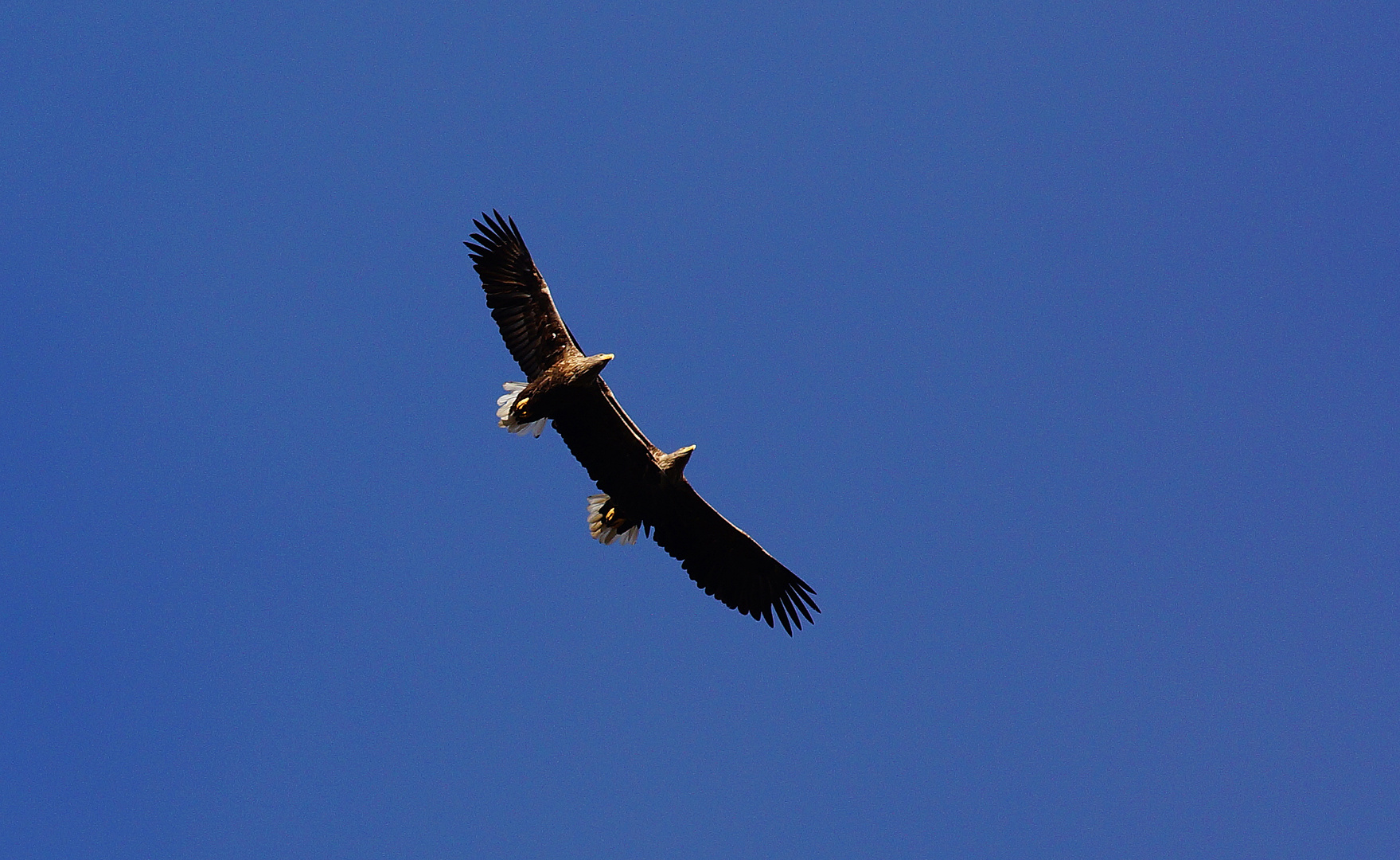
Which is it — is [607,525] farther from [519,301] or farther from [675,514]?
[519,301]

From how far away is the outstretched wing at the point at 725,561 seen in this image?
14.6 metres

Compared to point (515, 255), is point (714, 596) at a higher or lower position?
lower

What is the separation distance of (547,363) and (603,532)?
2.61m

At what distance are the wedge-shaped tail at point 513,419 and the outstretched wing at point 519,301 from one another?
344 millimetres

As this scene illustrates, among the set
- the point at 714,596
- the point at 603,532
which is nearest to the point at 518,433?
the point at 603,532

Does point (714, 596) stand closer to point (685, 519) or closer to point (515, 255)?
point (685, 519)

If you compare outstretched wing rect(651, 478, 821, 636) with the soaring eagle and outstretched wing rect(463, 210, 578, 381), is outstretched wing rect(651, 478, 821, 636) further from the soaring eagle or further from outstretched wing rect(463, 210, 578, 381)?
outstretched wing rect(463, 210, 578, 381)

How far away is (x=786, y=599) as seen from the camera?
15.4 m

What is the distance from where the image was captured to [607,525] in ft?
50.4

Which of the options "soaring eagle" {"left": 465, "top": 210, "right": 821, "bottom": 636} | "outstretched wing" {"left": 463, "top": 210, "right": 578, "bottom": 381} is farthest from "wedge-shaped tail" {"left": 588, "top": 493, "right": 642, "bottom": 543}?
"outstretched wing" {"left": 463, "top": 210, "right": 578, "bottom": 381}

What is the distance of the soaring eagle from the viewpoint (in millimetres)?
14031

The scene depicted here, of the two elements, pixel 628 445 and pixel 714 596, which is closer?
pixel 628 445

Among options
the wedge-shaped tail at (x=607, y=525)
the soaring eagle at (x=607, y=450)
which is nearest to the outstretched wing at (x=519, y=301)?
the soaring eagle at (x=607, y=450)

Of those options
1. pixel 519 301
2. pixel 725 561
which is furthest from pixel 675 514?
pixel 519 301
